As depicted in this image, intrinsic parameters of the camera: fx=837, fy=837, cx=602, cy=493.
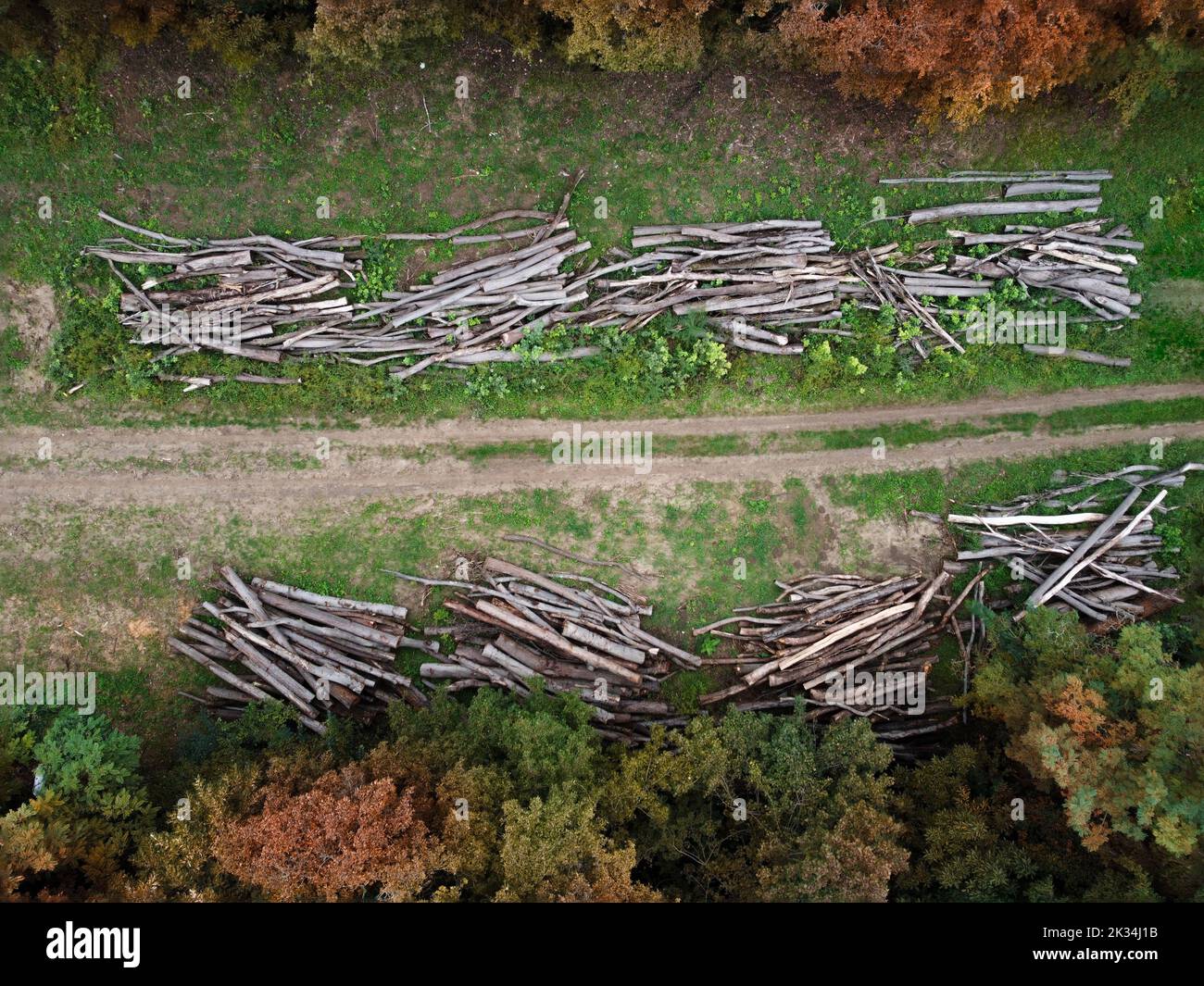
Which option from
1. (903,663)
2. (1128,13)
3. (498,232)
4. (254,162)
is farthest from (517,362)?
(1128,13)

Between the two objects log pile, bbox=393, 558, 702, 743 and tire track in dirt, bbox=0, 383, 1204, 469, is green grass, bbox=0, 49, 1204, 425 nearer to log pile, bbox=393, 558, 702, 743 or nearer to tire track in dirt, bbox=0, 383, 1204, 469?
tire track in dirt, bbox=0, 383, 1204, 469

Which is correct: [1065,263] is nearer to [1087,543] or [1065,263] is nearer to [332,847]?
[1087,543]

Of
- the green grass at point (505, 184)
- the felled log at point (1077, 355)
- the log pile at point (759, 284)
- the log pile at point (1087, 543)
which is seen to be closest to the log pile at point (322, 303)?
the green grass at point (505, 184)

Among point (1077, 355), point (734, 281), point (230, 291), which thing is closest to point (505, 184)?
point (734, 281)

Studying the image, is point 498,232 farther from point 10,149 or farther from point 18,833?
point 18,833

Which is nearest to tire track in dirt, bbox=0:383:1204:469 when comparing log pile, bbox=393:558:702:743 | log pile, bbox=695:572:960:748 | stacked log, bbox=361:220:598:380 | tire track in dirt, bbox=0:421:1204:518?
tire track in dirt, bbox=0:421:1204:518
